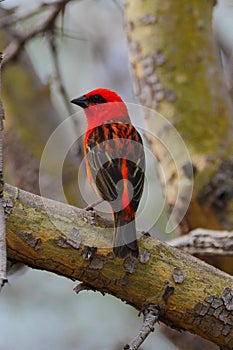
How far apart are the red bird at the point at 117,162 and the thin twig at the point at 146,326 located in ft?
0.69

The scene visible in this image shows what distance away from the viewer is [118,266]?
274 cm

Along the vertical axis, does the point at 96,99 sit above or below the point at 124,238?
above

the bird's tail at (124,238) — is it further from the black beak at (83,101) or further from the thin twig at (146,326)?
the black beak at (83,101)

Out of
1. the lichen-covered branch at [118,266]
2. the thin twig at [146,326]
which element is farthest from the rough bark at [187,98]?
the thin twig at [146,326]

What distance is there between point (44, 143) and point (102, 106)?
72.2 inches

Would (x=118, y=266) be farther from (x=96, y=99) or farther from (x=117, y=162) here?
(x=96, y=99)

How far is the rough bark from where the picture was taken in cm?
420

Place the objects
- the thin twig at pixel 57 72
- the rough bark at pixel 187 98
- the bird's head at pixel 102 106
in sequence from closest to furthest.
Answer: the bird's head at pixel 102 106
the rough bark at pixel 187 98
the thin twig at pixel 57 72

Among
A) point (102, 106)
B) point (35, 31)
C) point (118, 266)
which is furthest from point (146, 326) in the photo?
point (35, 31)

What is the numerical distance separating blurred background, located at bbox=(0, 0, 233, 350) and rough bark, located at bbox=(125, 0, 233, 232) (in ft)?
0.82

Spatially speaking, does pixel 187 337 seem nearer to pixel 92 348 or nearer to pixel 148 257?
pixel 92 348

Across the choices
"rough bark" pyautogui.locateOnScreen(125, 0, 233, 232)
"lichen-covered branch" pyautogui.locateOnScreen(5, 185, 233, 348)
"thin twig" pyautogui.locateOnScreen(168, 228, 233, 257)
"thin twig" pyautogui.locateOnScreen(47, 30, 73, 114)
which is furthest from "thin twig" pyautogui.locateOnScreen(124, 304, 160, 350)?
"thin twig" pyautogui.locateOnScreen(47, 30, 73, 114)

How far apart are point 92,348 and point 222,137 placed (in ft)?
6.75

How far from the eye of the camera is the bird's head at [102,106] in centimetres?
362
